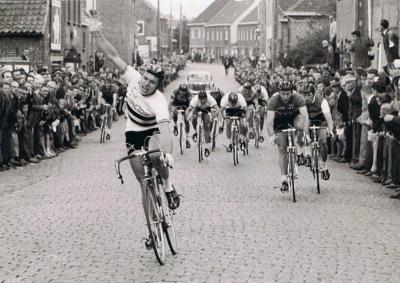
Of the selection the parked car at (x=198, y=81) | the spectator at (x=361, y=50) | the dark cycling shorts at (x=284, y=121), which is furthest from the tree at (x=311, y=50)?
the dark cycling shorts at (x=284, y=121)

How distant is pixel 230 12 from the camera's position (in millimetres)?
171000

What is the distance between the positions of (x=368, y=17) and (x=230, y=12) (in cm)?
13682

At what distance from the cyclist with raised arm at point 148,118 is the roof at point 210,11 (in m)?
167

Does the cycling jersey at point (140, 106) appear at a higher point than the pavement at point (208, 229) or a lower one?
higher

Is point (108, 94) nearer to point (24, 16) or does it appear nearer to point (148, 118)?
point (24, 16)

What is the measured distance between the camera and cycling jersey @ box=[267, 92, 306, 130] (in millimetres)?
15148

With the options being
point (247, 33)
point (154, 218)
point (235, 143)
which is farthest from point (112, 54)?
point (247, 33)

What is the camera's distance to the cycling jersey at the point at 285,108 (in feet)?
49.7

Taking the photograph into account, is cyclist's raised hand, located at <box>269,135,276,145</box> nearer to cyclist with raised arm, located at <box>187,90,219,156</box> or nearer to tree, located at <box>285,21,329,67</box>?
cyclist with raised arm, located at <box>187,90,219,156</box>

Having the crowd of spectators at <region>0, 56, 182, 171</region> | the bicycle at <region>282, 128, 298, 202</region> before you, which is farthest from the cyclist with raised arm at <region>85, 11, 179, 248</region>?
the crowd of spectators at <region>0, 56, 182, 171</region>

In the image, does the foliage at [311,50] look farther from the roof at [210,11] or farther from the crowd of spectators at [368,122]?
the roof at [210,11]

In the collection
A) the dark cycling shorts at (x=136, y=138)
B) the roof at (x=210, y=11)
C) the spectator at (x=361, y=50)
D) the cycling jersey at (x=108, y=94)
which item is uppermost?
the roof at (x=210, y=11)

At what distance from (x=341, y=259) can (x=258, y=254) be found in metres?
0.87

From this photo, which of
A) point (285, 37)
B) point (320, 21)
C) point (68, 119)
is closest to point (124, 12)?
point (285, 37)
